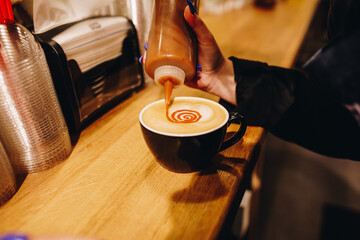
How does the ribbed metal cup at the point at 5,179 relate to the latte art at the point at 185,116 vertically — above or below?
below

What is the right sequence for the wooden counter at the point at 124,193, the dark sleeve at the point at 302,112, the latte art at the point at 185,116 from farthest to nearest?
the dark sleeve at the point at 302,112
the latte art at the point at 185,116
the wooden counter at the point at 124,193

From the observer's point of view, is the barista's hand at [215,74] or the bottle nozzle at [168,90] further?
the barista's hand at [215,74]

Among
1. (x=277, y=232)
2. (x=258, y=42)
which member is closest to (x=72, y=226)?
(x=258, y=42)

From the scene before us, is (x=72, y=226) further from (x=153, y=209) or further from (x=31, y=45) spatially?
(x=31, y=45)

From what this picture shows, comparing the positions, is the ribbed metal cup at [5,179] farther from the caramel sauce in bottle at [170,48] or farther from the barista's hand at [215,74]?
the barista's hand at [215,74]

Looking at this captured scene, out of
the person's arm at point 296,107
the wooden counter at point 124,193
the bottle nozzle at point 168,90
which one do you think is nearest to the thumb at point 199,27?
the person's arm at point 296,107

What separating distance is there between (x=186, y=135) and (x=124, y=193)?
167mm

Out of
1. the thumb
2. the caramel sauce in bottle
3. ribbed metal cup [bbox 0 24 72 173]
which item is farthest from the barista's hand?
ribbed metal cup [bbox 0 24 72 173]

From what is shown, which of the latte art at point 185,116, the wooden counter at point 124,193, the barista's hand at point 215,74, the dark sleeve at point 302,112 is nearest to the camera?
the wooden counter at point 124,193

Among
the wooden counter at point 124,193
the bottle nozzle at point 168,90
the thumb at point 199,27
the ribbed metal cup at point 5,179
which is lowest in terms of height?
the wooden counter at point 124,193

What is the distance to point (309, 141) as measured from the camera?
2.26ft

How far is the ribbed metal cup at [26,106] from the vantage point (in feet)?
1.48

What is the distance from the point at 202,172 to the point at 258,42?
3.54 ft

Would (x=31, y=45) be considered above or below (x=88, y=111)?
above
